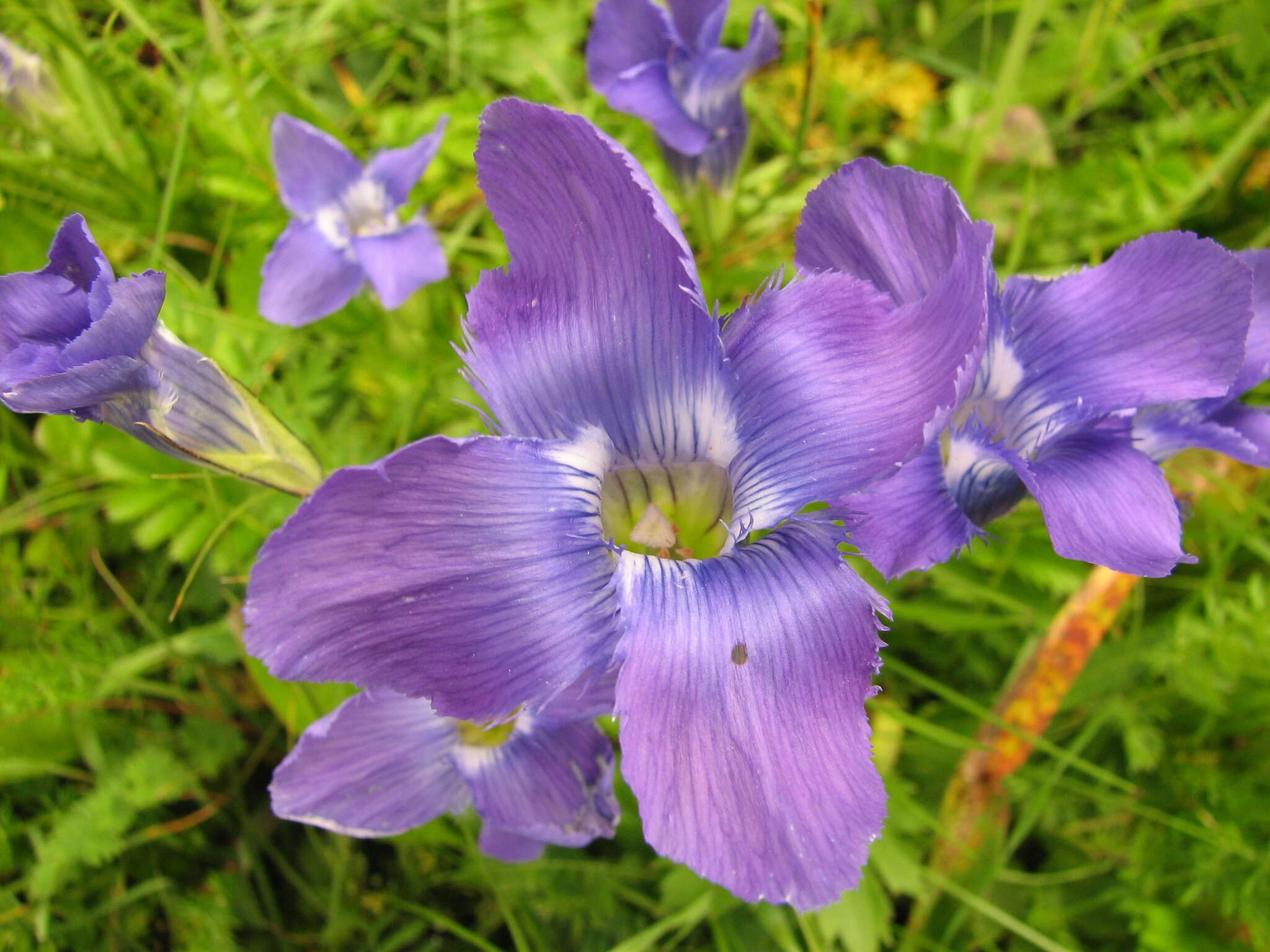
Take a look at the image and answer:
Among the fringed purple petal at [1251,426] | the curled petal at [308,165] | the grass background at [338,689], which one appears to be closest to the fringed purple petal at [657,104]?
the grass background at [338,689]

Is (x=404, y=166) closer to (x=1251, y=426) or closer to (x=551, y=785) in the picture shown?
(x=551, y=785)

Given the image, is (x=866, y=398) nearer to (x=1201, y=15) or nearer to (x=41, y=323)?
(x=41, y=323)

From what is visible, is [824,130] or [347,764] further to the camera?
[824,130]

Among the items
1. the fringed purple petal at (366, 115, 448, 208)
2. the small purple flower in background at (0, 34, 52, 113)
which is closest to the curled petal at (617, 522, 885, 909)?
the fringed purple petal at (366, 115, 448, 208)

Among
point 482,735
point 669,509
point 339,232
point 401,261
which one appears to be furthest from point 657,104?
point 482,735

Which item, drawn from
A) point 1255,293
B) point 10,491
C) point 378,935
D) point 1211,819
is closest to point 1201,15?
point 1255,293
